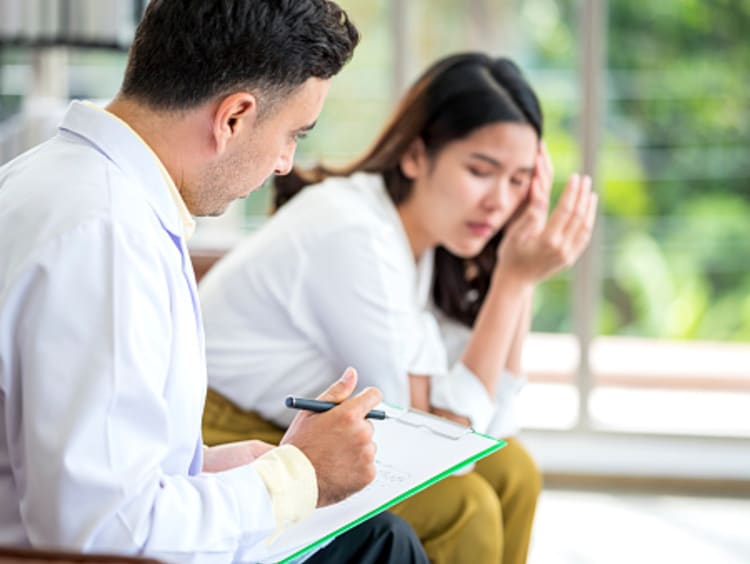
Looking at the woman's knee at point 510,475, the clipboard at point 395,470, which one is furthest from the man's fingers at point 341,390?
the woman's knee at point 510,475

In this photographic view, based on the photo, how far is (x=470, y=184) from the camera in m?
2.00

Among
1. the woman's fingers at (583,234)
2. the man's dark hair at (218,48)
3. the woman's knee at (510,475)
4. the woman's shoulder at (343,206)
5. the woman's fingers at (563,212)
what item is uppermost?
the man's dark hair at (218,48)

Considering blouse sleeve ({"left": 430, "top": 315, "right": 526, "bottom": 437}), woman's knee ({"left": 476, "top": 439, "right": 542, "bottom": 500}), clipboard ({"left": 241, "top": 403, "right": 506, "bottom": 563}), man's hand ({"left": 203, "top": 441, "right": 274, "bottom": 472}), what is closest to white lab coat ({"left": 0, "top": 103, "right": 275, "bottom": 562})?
clipboard ({"left": 241, "top": 403, "right": 506, "bottom": 563})

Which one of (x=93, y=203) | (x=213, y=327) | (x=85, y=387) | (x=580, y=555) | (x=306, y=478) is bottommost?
(x=580, y=555)

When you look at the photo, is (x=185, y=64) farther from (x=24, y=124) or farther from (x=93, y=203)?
(x=24, y=124)

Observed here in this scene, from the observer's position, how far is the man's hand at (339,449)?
110cm

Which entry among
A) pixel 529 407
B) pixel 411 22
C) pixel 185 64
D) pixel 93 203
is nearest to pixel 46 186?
pixel 93 203

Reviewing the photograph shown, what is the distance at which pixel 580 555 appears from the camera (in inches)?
105

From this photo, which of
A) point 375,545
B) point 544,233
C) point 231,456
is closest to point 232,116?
point 231,456

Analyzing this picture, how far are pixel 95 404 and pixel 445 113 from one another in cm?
121

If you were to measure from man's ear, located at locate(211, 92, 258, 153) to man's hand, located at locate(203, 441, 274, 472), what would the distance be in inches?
15.0

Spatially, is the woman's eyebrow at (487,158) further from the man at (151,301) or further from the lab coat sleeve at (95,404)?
the lab coat sleeve at (95,404)

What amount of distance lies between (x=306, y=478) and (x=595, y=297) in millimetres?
2304

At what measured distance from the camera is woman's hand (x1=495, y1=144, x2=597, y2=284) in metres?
1.97
